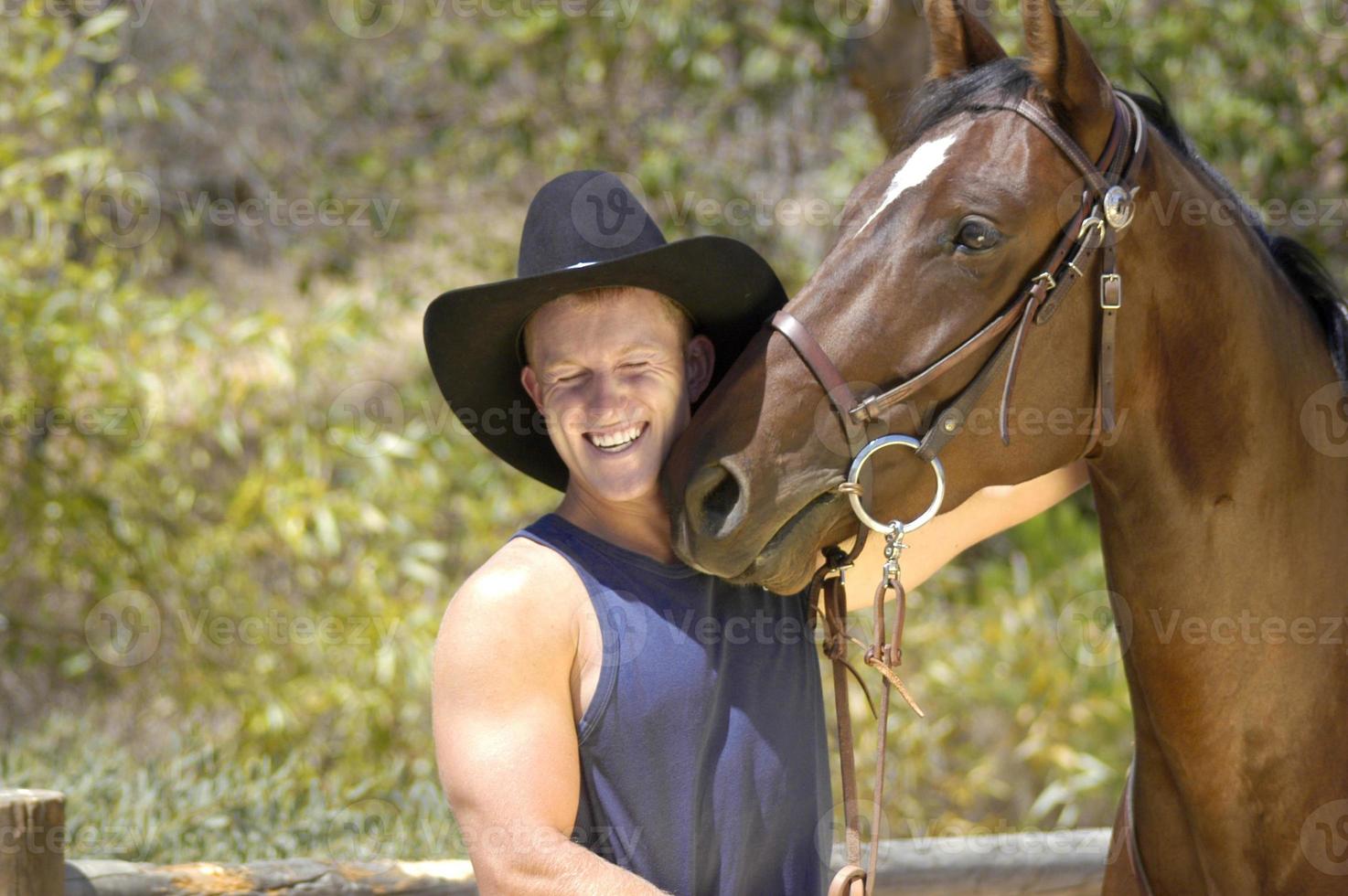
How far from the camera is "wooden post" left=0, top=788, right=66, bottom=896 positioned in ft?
6.85

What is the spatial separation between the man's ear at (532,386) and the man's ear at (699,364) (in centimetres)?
22

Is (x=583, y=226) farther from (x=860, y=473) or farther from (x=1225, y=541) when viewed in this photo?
(x=1225, y=541)

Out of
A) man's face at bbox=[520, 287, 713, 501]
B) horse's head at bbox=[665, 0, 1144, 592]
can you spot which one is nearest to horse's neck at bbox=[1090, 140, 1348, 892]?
horse's head at bbox=[665, 0, 1144, 592]

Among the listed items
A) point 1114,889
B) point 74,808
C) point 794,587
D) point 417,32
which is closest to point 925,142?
point 794,587

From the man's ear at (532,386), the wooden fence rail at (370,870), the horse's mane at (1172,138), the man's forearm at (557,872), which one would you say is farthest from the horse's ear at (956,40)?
the wooden fence rail at (370,870)

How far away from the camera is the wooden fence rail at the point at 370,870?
212 centimetres

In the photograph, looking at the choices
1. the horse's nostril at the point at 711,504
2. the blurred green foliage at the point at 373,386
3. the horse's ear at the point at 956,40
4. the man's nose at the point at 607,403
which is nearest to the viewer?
the horse's nostril at the point at 711,504

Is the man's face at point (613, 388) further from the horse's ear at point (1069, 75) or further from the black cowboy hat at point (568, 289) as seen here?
the horse's ear at point (1069, 75)

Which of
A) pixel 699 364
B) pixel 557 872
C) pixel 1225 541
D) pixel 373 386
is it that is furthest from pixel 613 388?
pixel 373 386

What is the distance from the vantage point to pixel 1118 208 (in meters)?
1.79

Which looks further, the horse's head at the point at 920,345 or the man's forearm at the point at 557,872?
the horse's head at the point at 920,345

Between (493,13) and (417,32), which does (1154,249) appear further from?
(417,32)

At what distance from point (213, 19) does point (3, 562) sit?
320 cm

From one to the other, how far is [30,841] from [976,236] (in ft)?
5.47
